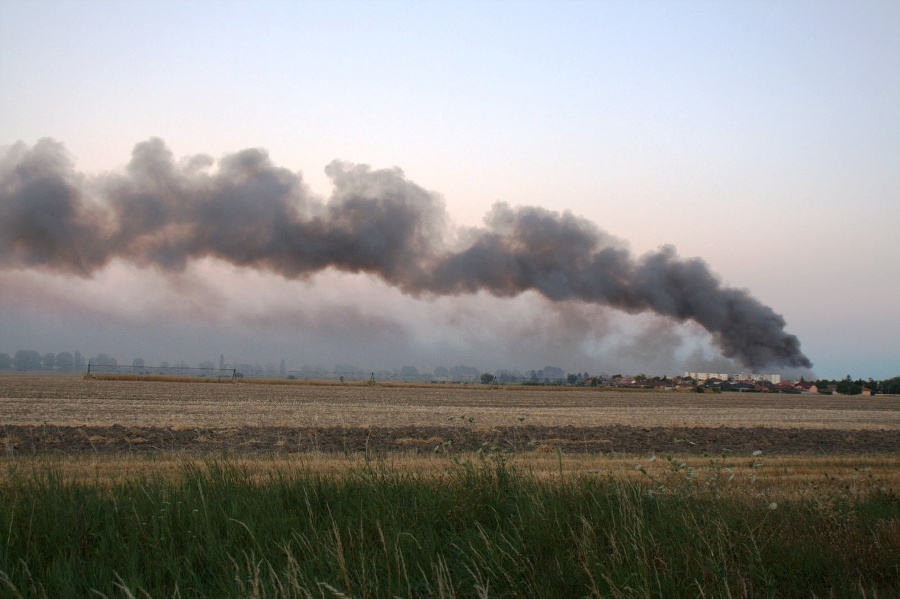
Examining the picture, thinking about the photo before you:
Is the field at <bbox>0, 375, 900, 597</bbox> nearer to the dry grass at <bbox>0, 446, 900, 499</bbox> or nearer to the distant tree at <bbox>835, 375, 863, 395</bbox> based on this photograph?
the dry grass at <bbox>0, 446, 900, 499</bbox>

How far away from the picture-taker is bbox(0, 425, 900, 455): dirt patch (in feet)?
65.0

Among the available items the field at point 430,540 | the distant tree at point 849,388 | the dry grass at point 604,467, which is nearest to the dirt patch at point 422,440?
the dry grass at point 604,467

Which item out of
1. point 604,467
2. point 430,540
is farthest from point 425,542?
point 604,467

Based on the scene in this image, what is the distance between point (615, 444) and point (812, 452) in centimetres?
702

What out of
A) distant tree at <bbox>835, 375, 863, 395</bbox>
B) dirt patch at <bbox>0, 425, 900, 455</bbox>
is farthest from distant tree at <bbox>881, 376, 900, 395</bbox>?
dirt patch at <bbox>0, 425, 900, 455</bbox>

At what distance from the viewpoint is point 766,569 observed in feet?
19.4

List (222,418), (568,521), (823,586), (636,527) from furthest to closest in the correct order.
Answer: (222,418), (568,521), (636,527), (823,586)

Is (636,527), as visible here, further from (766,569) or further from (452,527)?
(452,527)

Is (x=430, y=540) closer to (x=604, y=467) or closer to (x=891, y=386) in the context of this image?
(x=604, y=467)

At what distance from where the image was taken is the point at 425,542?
243 inches

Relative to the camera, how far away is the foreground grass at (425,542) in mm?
5387

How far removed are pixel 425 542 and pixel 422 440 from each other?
1739 centimetres

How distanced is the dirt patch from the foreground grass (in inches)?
406

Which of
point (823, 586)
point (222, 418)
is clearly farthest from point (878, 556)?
point (222, 418)
